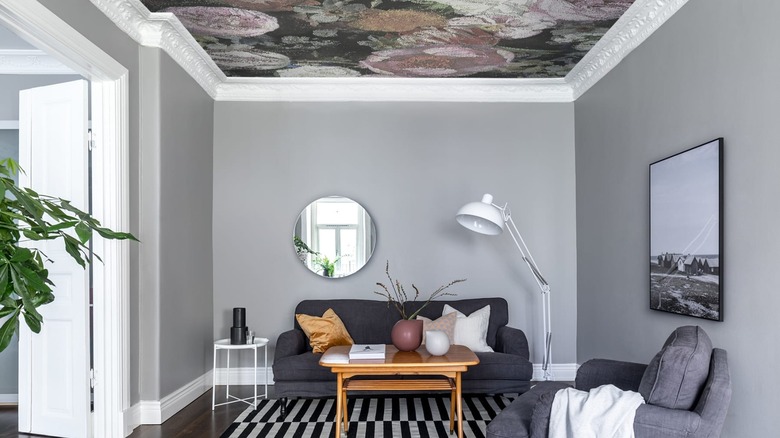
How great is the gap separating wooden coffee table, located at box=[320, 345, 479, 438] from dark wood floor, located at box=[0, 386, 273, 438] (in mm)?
924

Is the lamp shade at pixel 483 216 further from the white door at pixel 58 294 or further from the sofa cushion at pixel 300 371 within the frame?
the white door at pixel 58 294

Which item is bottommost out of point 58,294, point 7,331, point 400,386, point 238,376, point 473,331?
point 238,376


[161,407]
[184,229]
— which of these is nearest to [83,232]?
[161,407]

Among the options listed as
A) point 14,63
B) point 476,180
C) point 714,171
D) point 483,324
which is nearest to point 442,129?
point 476,180

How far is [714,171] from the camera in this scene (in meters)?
3.54

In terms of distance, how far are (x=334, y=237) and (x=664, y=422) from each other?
13.1ft

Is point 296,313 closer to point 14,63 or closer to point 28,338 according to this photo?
point 28,338

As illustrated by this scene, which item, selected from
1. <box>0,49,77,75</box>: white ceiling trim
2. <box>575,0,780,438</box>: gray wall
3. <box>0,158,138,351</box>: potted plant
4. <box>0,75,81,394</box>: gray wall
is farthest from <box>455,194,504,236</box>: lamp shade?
<box>0,75,81,394</box>: gray wall

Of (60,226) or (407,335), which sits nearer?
(60,226)

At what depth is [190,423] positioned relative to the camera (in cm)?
469

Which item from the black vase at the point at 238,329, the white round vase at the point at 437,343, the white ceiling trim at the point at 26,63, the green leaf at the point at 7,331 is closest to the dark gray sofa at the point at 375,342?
the black vase at the point at 238,329

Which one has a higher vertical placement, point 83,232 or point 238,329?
point 83,232

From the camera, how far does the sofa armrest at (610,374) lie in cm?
362

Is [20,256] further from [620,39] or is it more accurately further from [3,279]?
Answer: [620,39]
